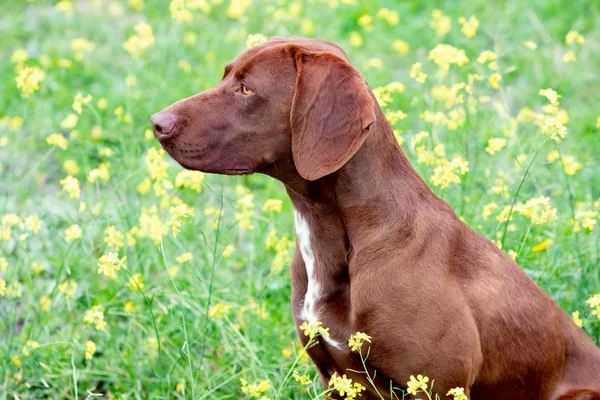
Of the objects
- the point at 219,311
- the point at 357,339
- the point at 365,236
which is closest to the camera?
the point at 357,339

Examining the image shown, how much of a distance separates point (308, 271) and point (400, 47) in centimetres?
409

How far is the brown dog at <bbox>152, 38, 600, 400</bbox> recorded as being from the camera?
11.2 ft

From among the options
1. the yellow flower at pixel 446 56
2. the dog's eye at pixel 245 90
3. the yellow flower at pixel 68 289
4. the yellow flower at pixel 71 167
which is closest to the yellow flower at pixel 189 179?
the yellow flower at pixel 68 289

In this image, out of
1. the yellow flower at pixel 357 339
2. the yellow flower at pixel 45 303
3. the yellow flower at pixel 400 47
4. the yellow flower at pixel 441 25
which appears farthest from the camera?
the yellow flower at pixel 400 47

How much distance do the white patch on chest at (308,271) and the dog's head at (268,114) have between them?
0.32 metres

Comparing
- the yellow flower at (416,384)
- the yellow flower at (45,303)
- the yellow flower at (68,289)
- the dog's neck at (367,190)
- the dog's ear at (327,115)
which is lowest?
the yellow flower at (416,384)

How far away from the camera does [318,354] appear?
12.3 ft

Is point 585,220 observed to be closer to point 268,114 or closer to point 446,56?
point 446,56

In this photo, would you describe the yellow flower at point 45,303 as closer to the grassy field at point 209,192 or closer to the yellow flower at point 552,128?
the grassy field at point 209,192

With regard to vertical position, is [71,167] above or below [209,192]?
above

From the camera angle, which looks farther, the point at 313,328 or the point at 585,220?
the point at 585,220

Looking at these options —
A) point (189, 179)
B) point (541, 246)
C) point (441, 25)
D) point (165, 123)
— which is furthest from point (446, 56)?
point (165, 123)

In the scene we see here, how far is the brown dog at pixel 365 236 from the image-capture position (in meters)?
3.40

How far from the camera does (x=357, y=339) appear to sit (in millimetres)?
3275
